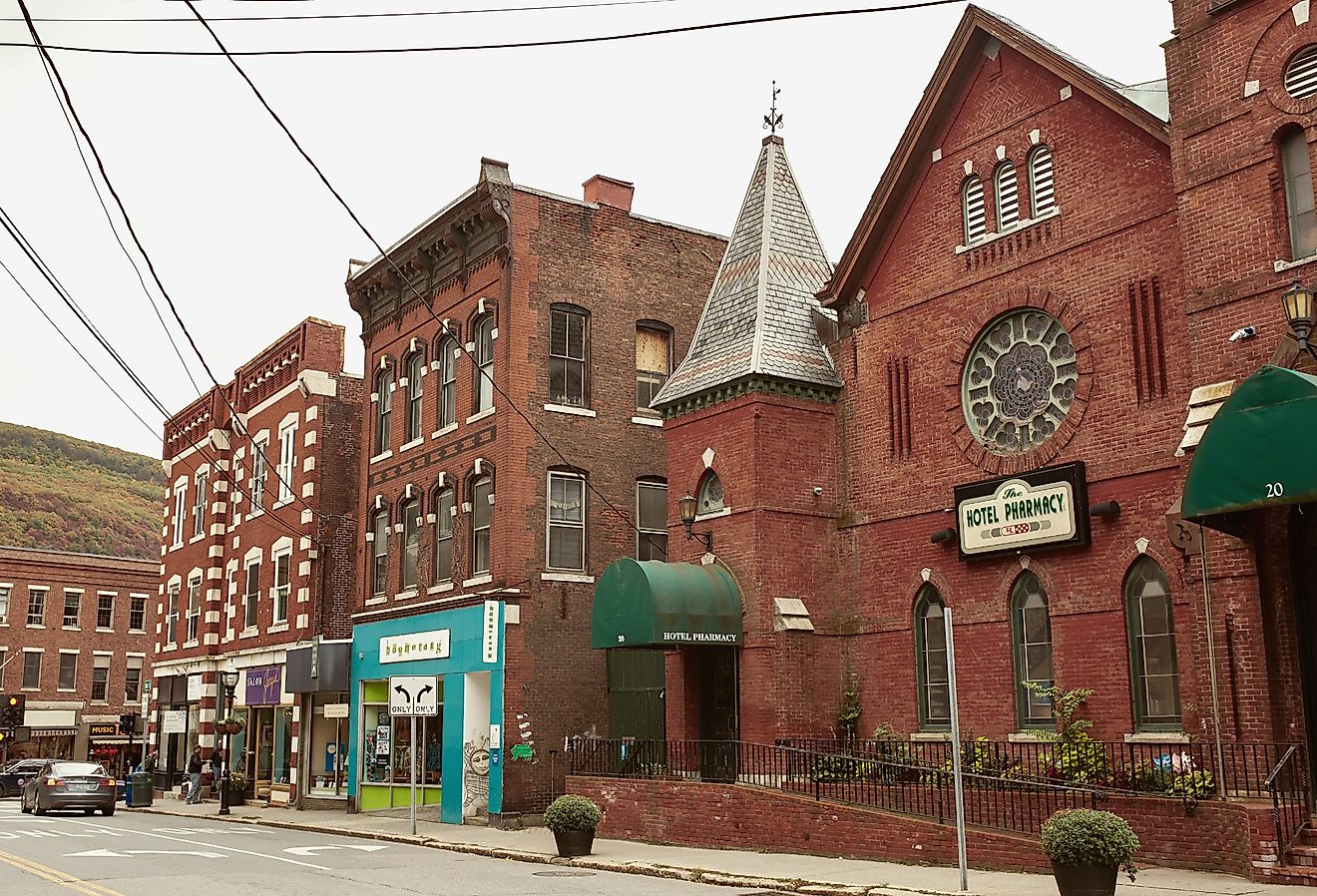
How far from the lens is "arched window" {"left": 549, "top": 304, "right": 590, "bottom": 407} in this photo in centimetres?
2892

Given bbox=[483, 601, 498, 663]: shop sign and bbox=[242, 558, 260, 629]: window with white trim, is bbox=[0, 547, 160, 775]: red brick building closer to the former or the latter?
bbox=[242, 558, 260, 629]: window with white trim

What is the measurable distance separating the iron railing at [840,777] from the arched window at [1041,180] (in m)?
9.01

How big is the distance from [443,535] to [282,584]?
9.87m

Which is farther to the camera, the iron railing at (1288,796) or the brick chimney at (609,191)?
the brick chimney at (609,191)

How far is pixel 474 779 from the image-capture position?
2711 centimetres

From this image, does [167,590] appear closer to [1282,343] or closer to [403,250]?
[403,250]

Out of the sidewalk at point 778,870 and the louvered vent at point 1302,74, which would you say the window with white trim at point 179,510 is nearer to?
the sidewalk at point 778,870

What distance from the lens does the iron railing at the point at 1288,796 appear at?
13.9 m

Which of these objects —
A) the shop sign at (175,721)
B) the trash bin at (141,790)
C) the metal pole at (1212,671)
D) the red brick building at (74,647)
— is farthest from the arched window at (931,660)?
the red brick building at (74,647)

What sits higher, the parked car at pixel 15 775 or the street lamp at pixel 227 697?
the street lamp at pixel 227 697

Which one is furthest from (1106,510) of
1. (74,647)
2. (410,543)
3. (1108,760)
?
(74,647)

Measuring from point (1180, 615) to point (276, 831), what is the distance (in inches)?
754

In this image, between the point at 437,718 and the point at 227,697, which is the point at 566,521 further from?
the point at 227,697

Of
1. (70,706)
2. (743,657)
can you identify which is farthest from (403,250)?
(70,706)
